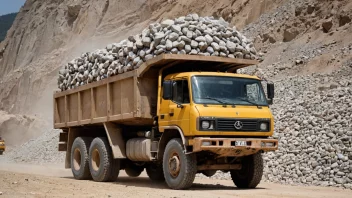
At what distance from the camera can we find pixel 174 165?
12.0 metres

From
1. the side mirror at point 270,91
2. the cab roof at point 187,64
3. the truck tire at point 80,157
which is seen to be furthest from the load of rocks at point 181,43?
the truck tire at point 80,157

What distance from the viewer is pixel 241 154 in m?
12.0

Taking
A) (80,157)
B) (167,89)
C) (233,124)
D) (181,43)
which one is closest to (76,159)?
(80,157)

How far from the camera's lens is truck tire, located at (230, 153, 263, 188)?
12.6 metres

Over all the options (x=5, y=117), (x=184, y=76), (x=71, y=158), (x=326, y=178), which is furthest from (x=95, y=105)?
(x=5, y=117)

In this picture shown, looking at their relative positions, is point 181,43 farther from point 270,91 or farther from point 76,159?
point 76,159

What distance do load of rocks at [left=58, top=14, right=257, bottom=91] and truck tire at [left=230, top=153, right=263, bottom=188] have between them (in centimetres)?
244

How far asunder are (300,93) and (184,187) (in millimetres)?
11773

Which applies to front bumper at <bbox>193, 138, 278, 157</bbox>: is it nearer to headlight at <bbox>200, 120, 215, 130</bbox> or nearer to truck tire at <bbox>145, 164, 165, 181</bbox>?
headlight at <bbox>200, 120, 215, 130</bbox>

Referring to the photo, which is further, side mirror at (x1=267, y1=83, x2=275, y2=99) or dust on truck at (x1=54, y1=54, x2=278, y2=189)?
side mirror at (x1=267, y1=83, x2=275, y2=99)

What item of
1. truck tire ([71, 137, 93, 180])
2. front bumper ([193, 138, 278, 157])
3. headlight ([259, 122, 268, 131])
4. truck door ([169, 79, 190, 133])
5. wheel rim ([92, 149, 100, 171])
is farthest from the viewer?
truck tire ([71, 137, 93, 180])

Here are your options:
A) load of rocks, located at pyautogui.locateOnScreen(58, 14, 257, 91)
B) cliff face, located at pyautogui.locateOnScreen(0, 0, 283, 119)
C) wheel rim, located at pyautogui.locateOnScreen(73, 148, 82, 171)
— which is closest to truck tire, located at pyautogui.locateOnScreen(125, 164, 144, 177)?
wheel rim, located at pyautogui.locateOnScreen(73, 148, 82, 171)

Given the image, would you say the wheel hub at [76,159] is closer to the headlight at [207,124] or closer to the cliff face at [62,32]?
the headlight at [207,124]

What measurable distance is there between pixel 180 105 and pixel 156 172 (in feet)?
14.0
